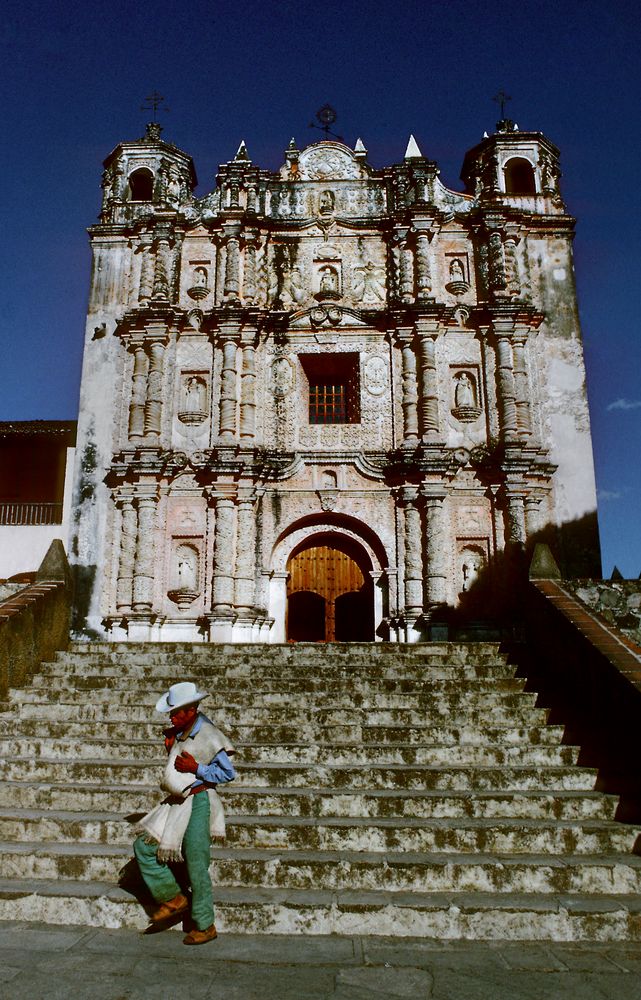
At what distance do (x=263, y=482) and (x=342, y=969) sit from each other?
10620 mm

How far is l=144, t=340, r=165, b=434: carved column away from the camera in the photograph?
47.1ft

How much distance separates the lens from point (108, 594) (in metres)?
13.6

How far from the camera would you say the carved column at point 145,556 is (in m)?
13.3

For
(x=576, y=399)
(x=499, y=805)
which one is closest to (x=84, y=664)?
(x=499, y=805)

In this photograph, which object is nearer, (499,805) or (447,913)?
(447,913)

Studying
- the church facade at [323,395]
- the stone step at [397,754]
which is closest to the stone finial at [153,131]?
the church facade at [323,395]

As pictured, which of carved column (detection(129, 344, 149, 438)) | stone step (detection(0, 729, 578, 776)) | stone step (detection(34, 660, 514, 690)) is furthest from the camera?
carved column (detection(129, 344, 149, 438))

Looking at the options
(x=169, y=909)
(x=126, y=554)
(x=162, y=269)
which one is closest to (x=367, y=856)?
(x=169, y=909)

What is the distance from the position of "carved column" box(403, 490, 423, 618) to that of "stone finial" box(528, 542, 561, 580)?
12.6ft

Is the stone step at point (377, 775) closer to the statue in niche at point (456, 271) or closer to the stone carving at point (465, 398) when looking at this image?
the stone carving at point (465, 398)

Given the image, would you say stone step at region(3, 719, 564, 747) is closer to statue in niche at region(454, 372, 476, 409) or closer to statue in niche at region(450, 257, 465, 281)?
statue in niche at region(454, 372, 476, 409)

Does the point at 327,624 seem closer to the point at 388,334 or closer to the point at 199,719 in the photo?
the point at 388,334

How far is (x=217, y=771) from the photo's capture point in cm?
441

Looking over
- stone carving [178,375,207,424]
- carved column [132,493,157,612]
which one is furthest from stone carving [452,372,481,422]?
→ carved column [132,493,157,612]
